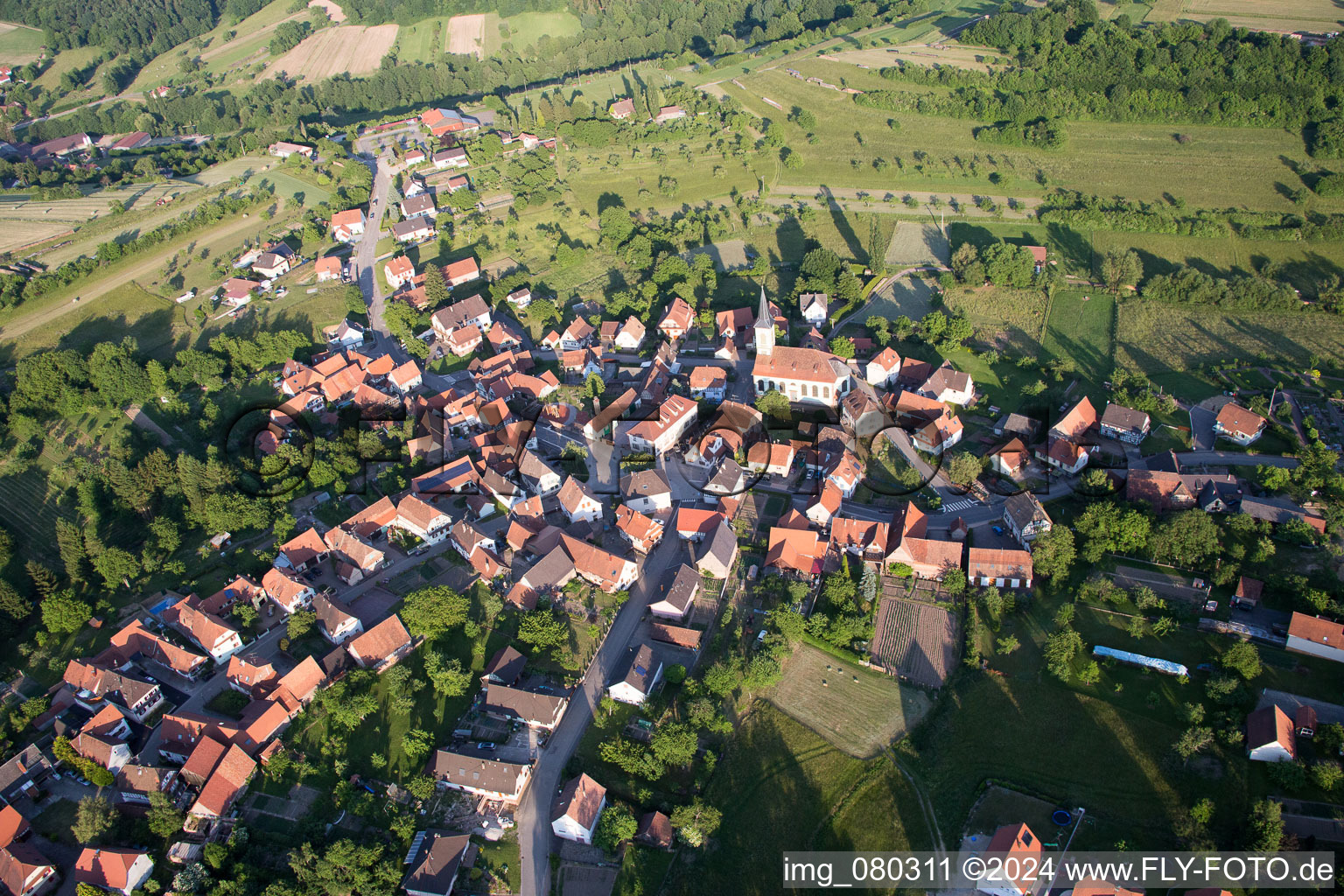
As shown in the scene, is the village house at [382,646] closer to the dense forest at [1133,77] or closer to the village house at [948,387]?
the village house at [948,387]

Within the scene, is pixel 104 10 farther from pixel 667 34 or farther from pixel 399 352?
pixel 399 352

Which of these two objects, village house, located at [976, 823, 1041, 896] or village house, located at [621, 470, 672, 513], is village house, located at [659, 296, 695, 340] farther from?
village house, located at [976, 823, 1041, 896]

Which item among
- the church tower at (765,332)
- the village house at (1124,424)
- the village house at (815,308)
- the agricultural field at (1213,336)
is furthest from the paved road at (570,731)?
the agricultural field at (1213,336)

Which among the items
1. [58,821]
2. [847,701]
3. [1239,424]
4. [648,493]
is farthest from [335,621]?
[1239,424]

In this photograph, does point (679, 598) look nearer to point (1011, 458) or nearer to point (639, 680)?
point (639, 680)

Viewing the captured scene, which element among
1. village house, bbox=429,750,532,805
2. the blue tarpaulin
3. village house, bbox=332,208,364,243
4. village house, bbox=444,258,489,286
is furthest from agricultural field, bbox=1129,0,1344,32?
village house, bbox=429,750,532,805
